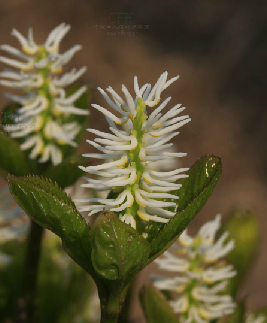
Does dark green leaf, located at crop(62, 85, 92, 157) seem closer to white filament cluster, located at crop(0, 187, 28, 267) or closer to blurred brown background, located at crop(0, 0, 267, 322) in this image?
white filament cluster, located at crop(0, 187, 28, 267)

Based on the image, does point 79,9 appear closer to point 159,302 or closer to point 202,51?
point 202,51

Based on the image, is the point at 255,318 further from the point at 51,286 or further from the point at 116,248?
the point at 116,248

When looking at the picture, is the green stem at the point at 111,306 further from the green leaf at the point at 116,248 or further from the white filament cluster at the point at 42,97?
the white filament cluster at the point at 42,97

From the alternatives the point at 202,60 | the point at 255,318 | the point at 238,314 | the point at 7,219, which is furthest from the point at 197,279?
the point at 202,60

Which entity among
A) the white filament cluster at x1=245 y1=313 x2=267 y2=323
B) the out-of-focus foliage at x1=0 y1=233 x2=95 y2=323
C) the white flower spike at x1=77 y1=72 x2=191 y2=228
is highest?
the white flower spike at x1=77 y1=72 x2=191 y2=228

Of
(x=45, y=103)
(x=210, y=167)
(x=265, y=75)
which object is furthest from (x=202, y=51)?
(x=210, y=167)

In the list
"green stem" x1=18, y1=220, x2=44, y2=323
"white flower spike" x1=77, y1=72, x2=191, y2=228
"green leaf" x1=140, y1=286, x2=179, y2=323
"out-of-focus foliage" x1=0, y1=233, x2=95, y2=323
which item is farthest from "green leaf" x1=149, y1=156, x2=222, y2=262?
"out-of-focus foliage" x1=0, y1=233, x2=95, y2=323
